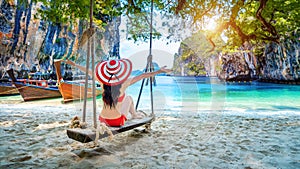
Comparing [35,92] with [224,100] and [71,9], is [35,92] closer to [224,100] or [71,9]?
[71,9]

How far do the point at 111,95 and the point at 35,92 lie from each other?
739 centimetres

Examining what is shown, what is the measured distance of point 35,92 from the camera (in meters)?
8.62

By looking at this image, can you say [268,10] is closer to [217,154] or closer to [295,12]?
[295,12]

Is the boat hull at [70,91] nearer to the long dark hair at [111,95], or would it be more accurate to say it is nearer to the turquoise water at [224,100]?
the turquoise water at [224,100]

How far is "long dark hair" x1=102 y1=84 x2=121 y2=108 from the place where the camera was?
2.39 metres

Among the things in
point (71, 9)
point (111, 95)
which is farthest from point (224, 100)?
point (111, 95)

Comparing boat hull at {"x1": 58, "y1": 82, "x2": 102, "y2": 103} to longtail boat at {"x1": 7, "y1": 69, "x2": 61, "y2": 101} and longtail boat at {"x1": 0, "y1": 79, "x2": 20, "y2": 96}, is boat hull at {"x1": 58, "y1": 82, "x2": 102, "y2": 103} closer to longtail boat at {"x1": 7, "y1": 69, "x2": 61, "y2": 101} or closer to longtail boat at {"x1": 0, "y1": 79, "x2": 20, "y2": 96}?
longtail boat at {"x1": 7, "y1": 69, "x2": 61, "y2": 101}

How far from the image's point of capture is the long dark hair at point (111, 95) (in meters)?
2.39

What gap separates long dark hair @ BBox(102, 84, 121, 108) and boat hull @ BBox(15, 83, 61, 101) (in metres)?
7.00

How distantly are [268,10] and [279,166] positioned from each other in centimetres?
622

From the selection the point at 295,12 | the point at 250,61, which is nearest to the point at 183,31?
the point at 295,12

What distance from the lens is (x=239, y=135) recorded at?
3.06 meters

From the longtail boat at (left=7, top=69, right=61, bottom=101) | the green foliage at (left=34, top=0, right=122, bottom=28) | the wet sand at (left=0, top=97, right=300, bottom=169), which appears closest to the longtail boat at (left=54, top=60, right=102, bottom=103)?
the longtail boat at (left=7, top=69, right=61, bottom=101)

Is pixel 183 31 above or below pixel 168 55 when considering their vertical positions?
above
